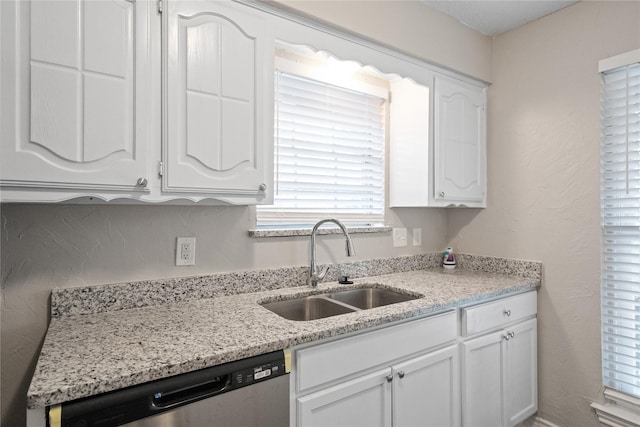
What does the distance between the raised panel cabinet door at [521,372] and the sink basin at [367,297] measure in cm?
66

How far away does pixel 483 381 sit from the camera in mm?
1835

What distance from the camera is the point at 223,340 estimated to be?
1.11 m

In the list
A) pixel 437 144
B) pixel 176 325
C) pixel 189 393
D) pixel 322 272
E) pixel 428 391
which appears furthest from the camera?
pixel 437 144

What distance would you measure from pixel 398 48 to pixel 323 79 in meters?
0.44

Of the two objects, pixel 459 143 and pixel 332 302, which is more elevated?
pixel 459 143

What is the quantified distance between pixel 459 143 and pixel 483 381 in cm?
136

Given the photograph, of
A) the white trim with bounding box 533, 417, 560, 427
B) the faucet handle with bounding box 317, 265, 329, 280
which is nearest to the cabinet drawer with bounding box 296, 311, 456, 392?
the faucet handle with bounding box 317, 265, 329, 280

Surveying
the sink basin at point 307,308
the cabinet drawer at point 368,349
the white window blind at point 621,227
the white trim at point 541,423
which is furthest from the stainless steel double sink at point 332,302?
the white trim at point 541,423

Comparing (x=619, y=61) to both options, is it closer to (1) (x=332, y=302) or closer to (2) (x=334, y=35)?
(2) (x=334, y=35)

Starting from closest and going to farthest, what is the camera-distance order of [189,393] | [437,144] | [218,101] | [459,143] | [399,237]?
[189,393] < [218,101] < [437,144] < [459,143] < [399,237]

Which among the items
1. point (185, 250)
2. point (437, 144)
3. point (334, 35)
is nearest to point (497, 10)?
point (437, 144)

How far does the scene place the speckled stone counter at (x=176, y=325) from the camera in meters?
0.91

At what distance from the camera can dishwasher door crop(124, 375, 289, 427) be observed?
966mm

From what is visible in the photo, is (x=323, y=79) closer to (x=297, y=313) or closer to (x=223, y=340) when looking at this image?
(x=297, y=313)
